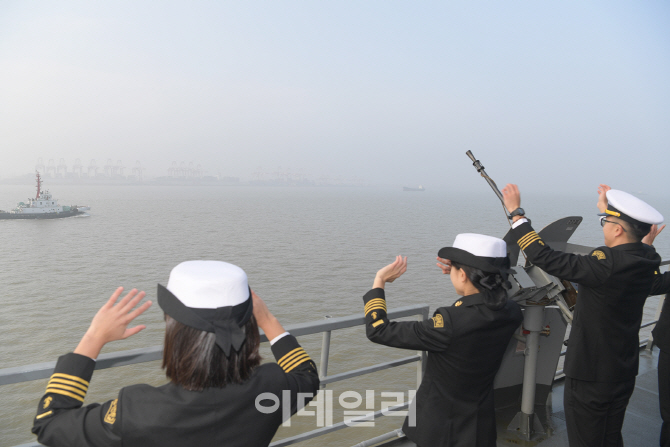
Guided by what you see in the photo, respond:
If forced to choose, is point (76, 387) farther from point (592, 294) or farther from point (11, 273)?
point (11, 273)

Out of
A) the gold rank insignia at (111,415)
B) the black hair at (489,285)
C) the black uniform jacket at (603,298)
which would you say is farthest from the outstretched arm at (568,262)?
the gold rank insignia at (111,415)

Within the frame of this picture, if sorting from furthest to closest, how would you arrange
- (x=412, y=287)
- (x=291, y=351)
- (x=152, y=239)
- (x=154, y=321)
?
(x=152, y=239), (x=412, y=287), (x=154, y=321), (x=291, y=351)

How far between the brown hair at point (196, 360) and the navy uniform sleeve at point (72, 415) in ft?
0.59

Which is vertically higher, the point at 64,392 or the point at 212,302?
the point at 212,302

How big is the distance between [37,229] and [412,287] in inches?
2515

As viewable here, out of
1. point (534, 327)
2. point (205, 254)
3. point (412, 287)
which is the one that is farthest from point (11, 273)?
point (534, 327)

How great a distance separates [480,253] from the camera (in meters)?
2.18

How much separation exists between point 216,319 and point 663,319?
3.61 metres

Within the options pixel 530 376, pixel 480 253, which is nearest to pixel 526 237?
pixel 480 253

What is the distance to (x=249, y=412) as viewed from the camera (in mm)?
1376

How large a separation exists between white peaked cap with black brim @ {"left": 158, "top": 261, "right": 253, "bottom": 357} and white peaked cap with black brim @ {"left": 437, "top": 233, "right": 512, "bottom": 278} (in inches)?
44.6

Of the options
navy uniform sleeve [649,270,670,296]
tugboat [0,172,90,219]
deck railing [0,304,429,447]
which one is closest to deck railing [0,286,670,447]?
deck railing [0,304,429,447]

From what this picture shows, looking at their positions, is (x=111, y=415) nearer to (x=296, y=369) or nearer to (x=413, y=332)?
(x=296, y=369)

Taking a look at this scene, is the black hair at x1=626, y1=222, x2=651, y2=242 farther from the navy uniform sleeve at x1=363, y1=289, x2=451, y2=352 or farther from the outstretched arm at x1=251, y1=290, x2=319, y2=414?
the outstretched arm at x1=251, y1=290, x2=319, y2=414
